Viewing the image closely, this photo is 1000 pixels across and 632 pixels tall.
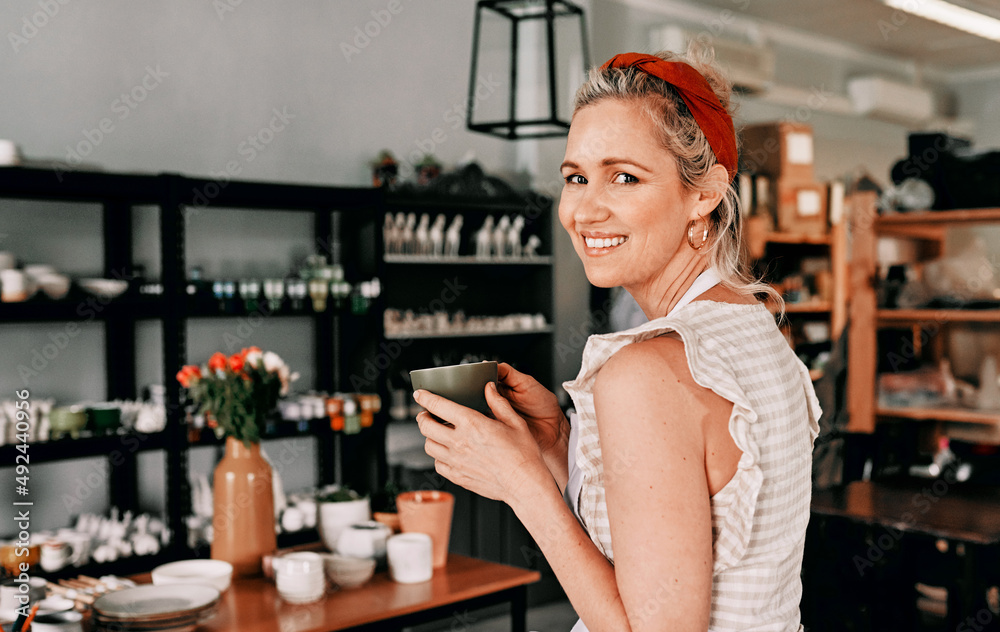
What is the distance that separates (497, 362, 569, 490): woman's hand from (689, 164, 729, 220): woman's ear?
357 mm

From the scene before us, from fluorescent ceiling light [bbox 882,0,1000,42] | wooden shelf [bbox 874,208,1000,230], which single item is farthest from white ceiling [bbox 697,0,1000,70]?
wooden shelf [bbox 874,208,1000,230]

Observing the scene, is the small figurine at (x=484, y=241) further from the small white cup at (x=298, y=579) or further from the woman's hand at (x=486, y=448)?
the woman's hand at (x=486, y=448)

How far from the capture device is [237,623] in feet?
6.44

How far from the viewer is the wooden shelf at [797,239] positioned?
5730mm

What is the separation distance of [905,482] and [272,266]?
3060 mm

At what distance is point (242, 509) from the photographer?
225 centimetres

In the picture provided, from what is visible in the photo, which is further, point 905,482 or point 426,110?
point 426,110

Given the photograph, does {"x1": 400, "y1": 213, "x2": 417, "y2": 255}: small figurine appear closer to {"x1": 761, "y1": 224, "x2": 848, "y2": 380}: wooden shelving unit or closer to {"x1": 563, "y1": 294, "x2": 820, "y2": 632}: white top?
{"x1": 761, "y1": 224, "x2": 848, "y2": 380}: wooden shelving unit

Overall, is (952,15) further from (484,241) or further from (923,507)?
(923,507)

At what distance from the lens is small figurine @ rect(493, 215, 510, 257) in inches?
188

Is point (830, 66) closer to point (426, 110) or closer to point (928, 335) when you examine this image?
point (928, 335)

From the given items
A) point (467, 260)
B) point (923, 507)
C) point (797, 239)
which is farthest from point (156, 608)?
point (797, 239)

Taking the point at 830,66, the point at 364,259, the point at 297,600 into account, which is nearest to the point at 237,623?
the point at 297,600

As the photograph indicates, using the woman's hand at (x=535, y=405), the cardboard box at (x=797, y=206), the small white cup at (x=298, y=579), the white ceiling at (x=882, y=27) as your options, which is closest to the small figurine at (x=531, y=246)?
the cardboard box at (x=797, y=206)
